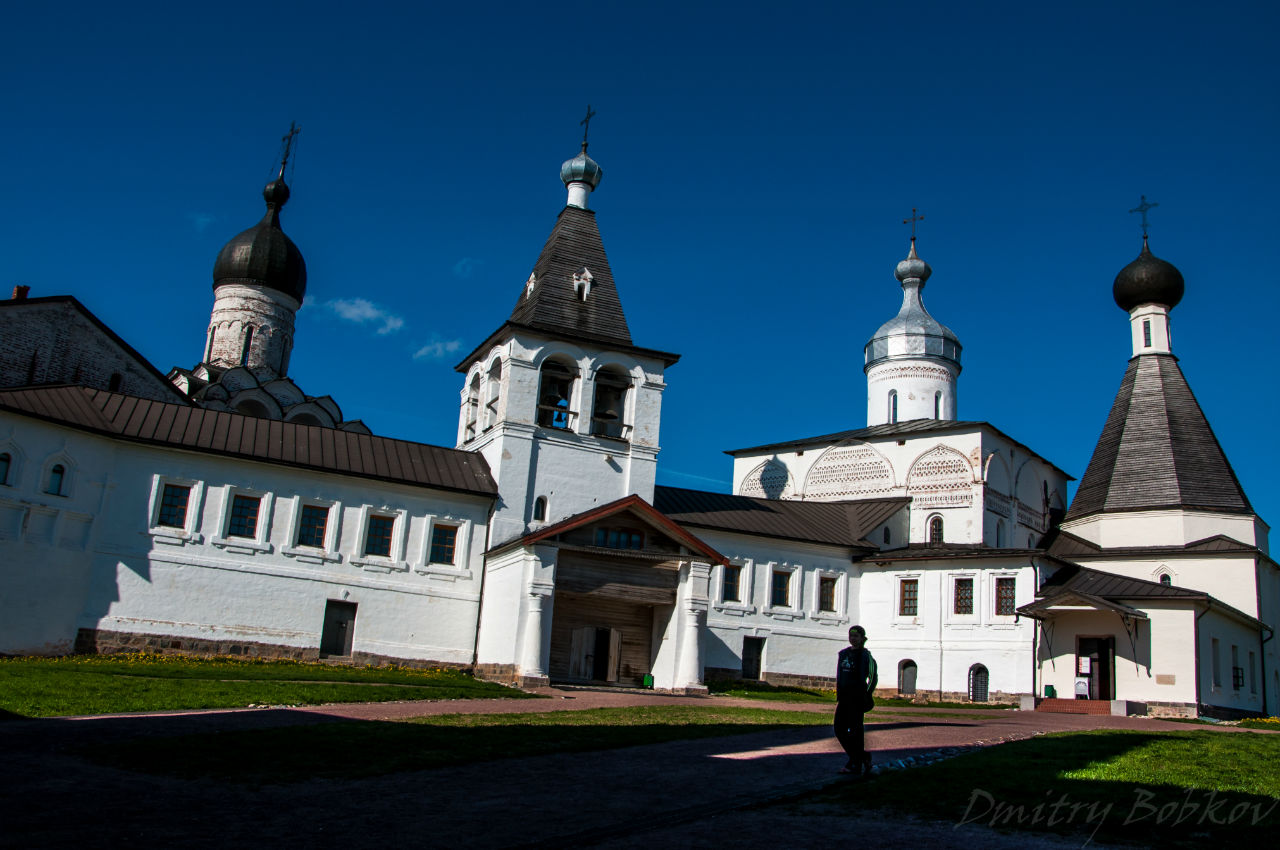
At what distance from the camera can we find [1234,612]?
3077 centimetres

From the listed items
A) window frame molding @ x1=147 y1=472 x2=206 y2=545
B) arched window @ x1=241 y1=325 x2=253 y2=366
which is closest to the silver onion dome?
arched window @ x1=241 y1=325 x2=253 y2=366

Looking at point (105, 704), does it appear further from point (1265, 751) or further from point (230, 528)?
point (1265, 751)

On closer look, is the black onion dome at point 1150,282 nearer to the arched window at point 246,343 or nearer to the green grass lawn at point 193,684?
the green grass lawn at point 193,684

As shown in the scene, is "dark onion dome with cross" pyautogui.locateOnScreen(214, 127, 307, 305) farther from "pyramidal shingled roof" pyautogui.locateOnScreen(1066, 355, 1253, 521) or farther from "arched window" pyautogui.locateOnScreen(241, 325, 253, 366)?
"pyramidal shingled roof" pyautogui.locateOnScreen(1066, 355, 1253, 521)

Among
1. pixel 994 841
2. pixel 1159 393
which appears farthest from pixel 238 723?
pixel 1159 393

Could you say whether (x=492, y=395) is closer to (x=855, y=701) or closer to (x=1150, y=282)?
(x=855, y=701)

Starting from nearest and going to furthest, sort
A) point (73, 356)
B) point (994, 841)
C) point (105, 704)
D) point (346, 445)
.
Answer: point (994, 841) < point (105, 704) < point (346, 445) < point (73, 356)

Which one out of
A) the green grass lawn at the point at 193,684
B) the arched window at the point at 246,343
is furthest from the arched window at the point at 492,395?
the arched window at the point at 246,343

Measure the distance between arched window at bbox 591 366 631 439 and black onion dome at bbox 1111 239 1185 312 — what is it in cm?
2179

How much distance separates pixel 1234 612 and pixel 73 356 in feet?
109

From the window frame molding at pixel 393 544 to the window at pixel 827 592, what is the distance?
12761mm

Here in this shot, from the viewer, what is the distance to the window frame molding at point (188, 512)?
24859 mm

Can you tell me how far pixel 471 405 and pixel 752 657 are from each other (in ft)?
35.8

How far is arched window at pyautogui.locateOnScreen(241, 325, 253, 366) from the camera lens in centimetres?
4012
